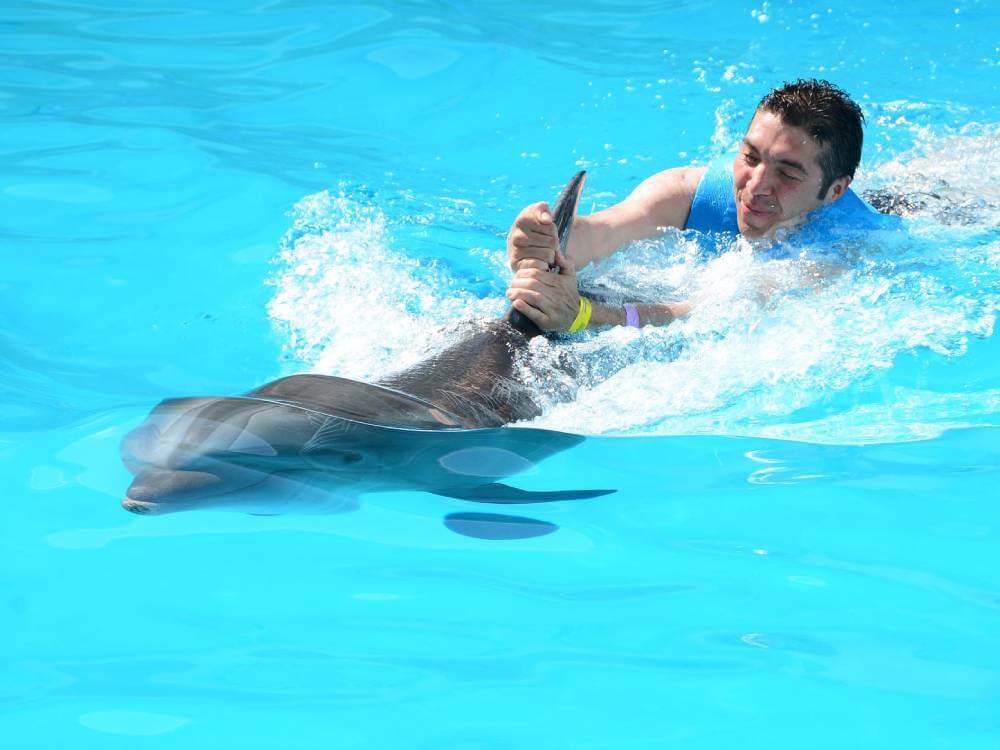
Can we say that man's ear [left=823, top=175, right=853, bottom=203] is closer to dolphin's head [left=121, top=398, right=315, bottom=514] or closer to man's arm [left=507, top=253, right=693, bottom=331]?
man's arm [left=507, top=253, right=693, bottom=331]

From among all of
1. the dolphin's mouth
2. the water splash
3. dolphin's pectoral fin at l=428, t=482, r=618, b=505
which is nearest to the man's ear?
the water splash

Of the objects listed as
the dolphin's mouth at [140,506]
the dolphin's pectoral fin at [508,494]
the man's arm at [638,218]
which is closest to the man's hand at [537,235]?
the man's arm at [638,218]

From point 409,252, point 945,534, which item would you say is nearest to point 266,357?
point 409,252

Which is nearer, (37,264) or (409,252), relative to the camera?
(37,264)

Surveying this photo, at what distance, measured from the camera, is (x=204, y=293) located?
187 inches

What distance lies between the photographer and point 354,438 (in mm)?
2799

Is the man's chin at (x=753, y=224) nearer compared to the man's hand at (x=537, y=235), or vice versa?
the man's hand at (x=537, y=235)

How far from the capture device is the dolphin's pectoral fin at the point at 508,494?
9.78ft

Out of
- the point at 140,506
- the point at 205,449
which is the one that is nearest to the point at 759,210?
the point at 205,449

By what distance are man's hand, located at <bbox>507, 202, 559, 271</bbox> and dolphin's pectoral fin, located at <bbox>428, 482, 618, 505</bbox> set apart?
81 cm

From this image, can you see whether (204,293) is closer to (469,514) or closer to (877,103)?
(469,514)

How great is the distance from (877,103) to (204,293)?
14.1 ft

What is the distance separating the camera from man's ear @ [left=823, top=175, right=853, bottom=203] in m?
4.86

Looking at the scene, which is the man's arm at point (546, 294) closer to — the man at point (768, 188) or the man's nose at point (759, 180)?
the man at point (768, 188)
